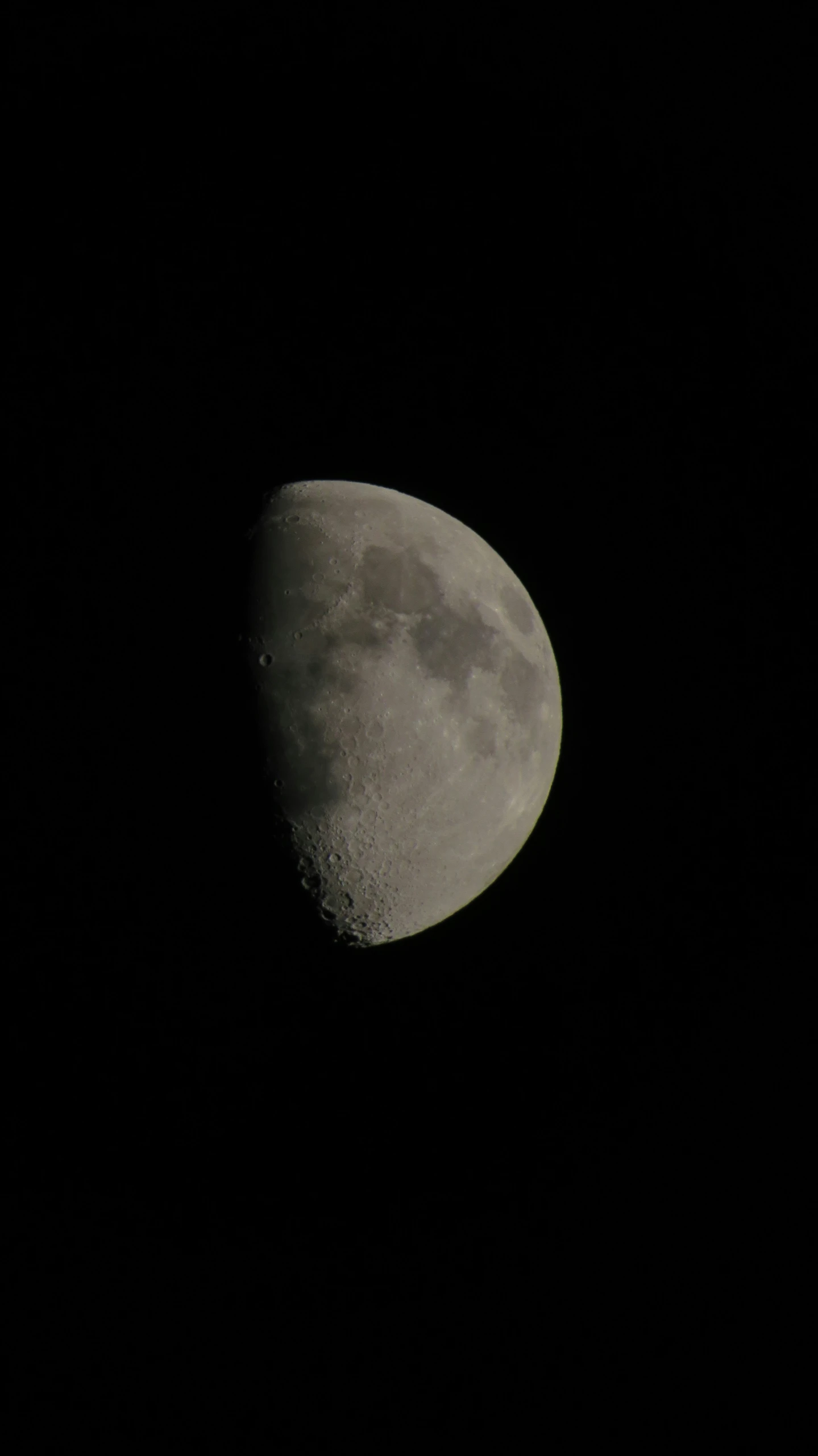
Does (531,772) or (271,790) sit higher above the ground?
(531,772)

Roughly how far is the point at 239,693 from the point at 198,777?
363 mm

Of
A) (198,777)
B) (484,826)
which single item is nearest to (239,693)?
(198,777)

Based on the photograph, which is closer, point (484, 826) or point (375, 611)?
point (375, 611)

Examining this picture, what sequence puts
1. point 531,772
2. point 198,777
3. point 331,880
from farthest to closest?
point 531,772, point 331,880, point 198,777

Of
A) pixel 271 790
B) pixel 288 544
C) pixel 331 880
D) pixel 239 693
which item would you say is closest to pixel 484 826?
pixel 331 880

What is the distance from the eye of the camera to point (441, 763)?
3861 mm

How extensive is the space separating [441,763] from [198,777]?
96 centimetres

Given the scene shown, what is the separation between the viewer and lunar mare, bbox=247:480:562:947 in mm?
3732

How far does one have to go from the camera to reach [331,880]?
400cm

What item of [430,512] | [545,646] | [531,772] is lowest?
[531,772]

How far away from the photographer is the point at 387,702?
3.74 metres

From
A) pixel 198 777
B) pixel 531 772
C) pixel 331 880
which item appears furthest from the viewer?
pixel 531 772

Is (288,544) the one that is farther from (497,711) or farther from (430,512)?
(497,711)

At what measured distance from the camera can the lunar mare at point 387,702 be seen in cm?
373
